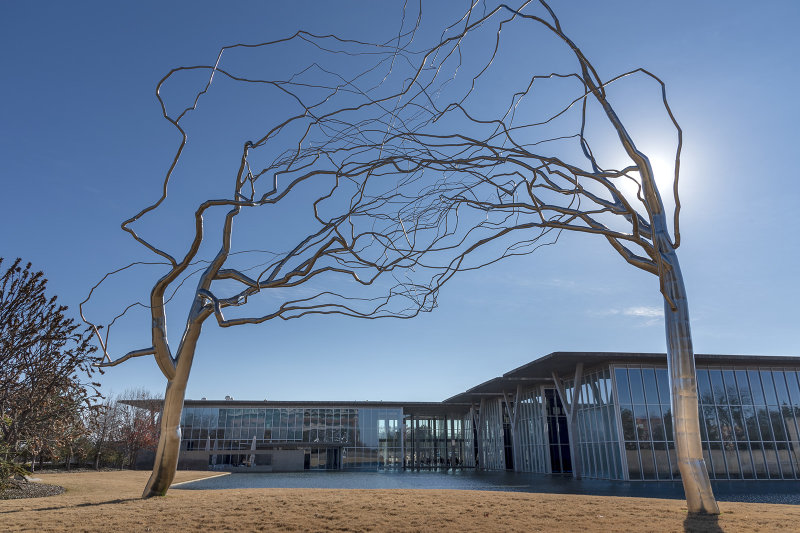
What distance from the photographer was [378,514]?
310 inches

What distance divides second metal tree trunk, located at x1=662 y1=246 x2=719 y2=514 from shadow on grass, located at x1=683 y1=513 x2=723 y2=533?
0.26 meters

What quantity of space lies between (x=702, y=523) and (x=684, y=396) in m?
1.78

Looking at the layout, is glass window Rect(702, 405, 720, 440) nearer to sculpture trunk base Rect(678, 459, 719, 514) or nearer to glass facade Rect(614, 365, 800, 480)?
glass facade Rect(614, 365, 800, 480)

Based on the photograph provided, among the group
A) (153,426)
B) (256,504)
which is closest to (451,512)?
(256,504)

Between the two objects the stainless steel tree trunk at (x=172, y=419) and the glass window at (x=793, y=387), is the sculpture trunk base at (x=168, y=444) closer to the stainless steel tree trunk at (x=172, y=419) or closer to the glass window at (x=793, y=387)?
the stainless steel tree trunk at (x=172, y=419)

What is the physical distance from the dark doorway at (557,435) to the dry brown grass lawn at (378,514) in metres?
27.8

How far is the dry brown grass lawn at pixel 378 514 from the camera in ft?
22.9

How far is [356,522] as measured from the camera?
23.9 feet

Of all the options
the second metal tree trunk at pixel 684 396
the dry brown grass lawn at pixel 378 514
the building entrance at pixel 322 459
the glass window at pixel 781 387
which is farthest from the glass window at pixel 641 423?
the building entrance at pixel 322 459

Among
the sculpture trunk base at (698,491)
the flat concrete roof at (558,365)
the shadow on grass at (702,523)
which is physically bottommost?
the shadow on grass at (702,523)

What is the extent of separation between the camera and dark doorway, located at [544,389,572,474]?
35875 mm

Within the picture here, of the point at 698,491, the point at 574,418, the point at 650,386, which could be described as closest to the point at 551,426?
the point at 574,418

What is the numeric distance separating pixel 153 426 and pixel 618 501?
161 ft

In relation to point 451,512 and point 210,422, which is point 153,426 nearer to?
point 210,422
